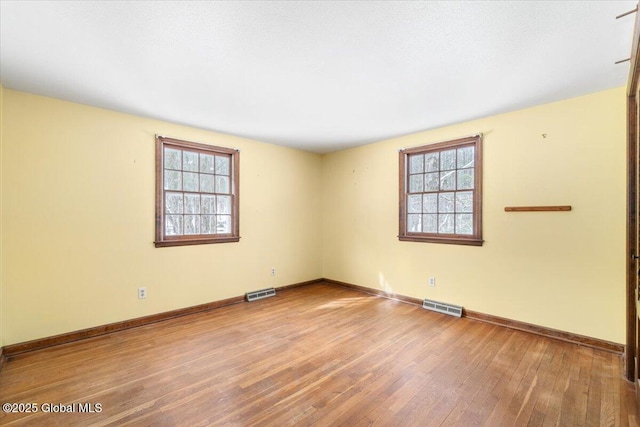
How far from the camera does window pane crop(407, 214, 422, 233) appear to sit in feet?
13.9

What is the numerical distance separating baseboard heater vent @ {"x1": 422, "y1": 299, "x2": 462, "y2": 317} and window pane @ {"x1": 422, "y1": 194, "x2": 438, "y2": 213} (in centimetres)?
126

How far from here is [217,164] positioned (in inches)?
167

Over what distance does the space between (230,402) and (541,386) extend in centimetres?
230

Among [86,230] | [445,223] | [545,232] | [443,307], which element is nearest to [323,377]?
[443,307]

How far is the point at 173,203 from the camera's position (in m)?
3.79

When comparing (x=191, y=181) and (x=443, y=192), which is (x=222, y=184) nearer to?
(x=191, y=181)

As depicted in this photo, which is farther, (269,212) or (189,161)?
(269,212)

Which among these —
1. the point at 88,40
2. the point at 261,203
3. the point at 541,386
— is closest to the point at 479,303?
the point at 541,386

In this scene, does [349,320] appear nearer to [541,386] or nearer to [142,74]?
[541,386]

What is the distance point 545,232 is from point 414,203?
1608mm

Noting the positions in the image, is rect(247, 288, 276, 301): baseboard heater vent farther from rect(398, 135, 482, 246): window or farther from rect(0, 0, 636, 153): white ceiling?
rect(0, 0, 636, 153): white ceiling

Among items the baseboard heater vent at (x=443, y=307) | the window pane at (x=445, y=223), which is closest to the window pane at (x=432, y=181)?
the window pane at (x=445, y=223)

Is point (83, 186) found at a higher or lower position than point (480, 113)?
lower

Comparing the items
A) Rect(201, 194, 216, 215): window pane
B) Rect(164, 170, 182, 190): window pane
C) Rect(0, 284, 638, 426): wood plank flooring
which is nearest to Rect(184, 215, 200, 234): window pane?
Rect(201, 194, 216, 215): window pane
